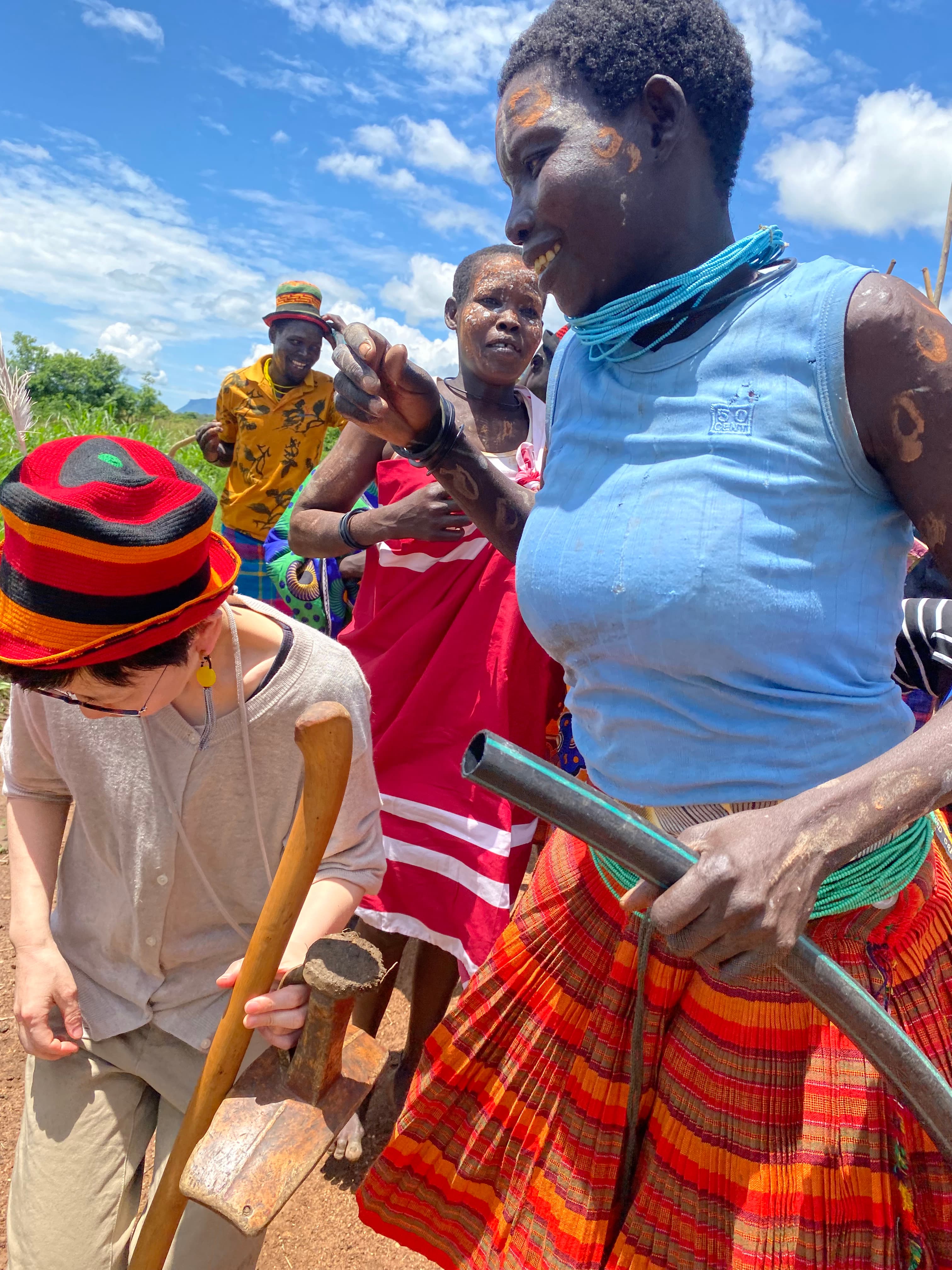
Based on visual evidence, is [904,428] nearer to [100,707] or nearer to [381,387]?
[381,387]

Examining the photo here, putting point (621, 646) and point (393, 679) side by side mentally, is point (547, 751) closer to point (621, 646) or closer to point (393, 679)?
point (393, 679)

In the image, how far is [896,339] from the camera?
108 cm

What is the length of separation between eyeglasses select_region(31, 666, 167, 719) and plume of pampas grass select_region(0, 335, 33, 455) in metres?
0.78

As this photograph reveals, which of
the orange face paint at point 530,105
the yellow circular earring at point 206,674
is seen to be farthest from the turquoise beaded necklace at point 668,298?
the yellow circular earring at point 206,674

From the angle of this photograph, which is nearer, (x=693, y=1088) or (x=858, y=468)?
(x=858, y=468)

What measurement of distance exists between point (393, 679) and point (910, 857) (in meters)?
1.63

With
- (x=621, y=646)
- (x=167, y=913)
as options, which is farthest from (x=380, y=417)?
(x=167, y=913)

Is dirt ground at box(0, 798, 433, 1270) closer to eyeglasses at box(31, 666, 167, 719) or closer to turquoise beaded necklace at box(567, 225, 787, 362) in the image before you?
eyeglasses at box(31, 666, 167, 719)

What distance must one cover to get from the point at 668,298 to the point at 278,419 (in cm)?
445

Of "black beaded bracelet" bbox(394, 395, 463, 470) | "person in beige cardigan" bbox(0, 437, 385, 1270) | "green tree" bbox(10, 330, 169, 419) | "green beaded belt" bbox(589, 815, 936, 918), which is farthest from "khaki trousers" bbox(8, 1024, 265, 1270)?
"green tree" bbox(10, 330, 169, 419)

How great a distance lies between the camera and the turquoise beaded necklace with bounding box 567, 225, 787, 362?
4.15 feet

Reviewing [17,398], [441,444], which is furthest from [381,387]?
[17,398]

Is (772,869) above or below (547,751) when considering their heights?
above

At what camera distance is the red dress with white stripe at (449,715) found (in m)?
2.54
